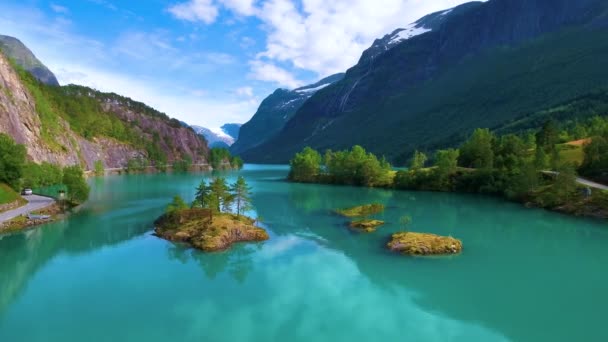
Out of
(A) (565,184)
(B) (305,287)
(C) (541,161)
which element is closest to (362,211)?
(B) (305,287)

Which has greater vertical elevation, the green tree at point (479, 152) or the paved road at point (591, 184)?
the green tree at point (479, 152)

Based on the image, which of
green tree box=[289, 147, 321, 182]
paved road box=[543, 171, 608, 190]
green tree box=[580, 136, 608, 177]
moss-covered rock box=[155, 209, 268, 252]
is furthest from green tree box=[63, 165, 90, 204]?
green tree box=[580, 136, 608, 177]

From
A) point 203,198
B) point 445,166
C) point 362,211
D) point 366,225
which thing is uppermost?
point 445,166

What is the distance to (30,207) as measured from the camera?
196ft

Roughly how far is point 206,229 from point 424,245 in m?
24.9

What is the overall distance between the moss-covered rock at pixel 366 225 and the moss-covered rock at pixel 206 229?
1279 centimetres

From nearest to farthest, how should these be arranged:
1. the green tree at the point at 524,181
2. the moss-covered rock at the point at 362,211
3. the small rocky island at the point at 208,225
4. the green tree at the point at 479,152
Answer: the small rocky island at the point at 208,225, the moss-covered rock at the point at 362,211, the green tree at the point at 524,181, the green tree at the point at 479,152

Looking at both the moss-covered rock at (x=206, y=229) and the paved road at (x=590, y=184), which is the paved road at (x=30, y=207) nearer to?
the moss-covered rock at (x=206, y=229)

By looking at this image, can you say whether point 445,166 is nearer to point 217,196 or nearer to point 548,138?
point 548,138

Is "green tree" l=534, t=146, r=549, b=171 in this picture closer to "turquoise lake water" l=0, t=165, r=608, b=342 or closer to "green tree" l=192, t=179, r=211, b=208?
"turquoise lake water" l=0, t=165, r=608, b=342

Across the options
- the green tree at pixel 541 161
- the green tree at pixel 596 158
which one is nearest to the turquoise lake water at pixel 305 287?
the green tree at pixel 596 158

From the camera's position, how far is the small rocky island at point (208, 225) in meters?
42.8

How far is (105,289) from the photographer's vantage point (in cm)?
3008

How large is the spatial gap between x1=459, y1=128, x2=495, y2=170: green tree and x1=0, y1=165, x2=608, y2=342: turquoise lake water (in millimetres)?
44132
